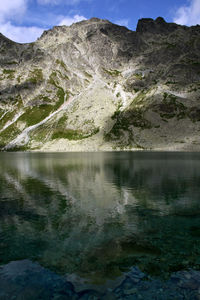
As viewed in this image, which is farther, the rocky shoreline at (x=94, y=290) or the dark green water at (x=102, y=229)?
the dark green water at (x=102, y=229)

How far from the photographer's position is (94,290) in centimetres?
1281

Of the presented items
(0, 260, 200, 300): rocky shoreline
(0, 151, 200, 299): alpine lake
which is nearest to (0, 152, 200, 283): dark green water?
(0, 151, 200, 299): alpine lake

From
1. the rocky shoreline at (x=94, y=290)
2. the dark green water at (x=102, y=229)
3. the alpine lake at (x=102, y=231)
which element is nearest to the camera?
the rocky shoreline at (x=94, y=290)

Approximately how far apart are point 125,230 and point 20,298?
447 inches

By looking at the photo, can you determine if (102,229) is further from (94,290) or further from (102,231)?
(94,290)

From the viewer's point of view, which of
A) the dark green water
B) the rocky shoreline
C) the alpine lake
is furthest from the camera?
the dark green water

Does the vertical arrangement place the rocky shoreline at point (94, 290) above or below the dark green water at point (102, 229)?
above

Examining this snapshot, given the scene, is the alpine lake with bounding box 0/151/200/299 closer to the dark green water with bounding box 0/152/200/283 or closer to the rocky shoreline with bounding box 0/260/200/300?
the dark green water with bounding box 0/152/200/283

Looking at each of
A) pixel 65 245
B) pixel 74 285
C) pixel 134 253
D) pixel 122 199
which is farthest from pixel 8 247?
pixel 122 199

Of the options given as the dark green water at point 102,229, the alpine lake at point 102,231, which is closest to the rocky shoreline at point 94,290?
the alpine lake at point 102,231

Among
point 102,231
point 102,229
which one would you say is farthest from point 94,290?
point 102,229

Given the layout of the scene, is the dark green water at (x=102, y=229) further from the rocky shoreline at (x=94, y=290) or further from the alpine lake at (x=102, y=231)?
the rocky shoreline at (x=94, y=290)

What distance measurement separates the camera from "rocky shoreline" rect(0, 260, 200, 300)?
40.7 feet

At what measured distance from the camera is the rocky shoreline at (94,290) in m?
12.4
